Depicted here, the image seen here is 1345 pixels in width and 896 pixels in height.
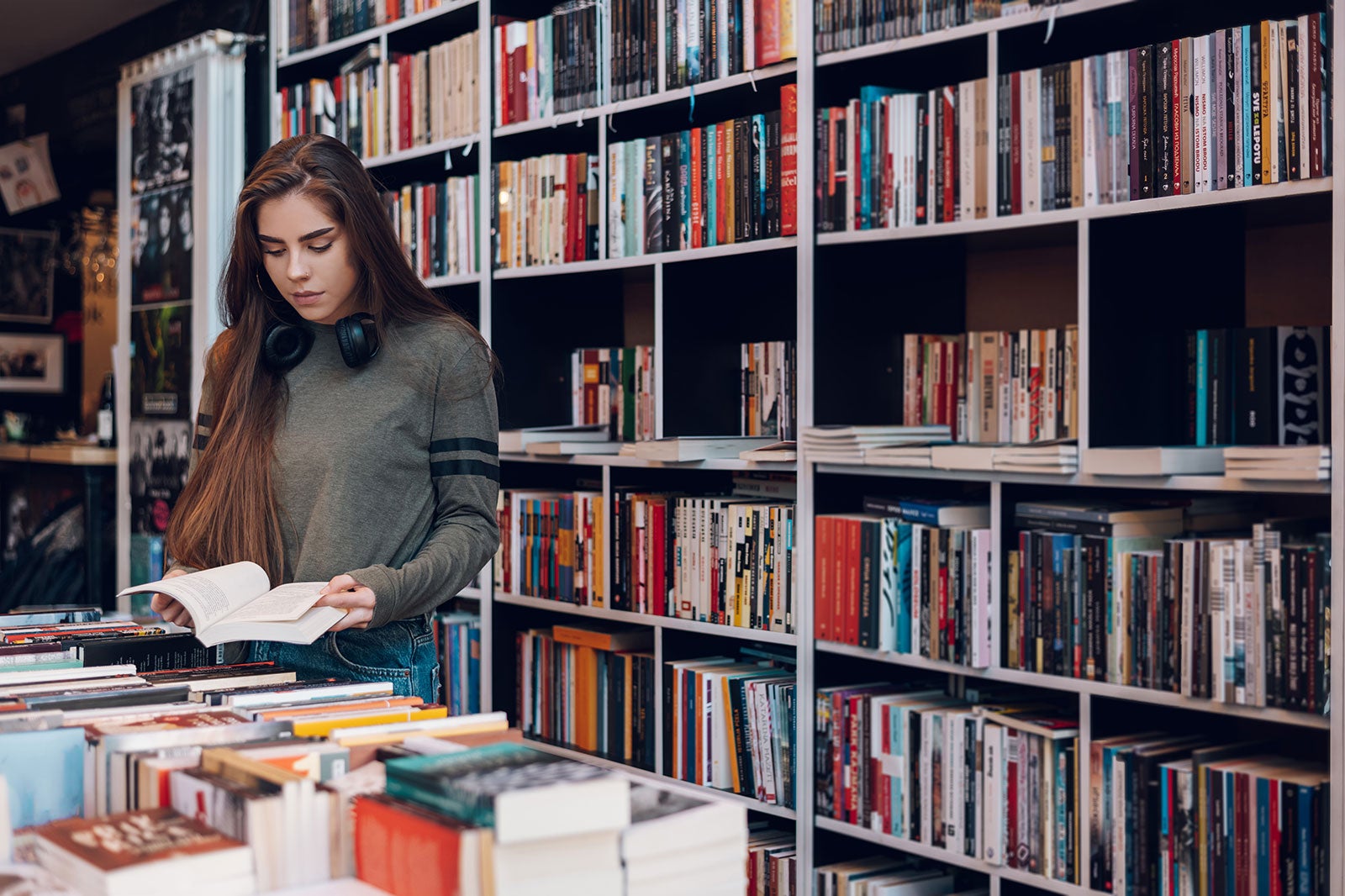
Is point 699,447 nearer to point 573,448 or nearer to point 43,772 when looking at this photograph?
point 573,448

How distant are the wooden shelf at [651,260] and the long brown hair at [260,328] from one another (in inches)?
32.1

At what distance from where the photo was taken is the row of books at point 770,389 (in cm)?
286

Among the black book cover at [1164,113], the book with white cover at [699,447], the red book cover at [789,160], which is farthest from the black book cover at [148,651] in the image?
the black book cover at [1164,113]

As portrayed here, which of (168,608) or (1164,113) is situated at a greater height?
(1164,113)

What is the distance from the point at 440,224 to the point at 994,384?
1649mm

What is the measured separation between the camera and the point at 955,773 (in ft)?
8.00

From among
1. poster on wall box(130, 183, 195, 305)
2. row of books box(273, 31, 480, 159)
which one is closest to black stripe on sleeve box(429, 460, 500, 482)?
row of books box(273, 31, 480, 159)

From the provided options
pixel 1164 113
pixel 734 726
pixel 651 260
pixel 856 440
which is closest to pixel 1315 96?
pixel 1164 113

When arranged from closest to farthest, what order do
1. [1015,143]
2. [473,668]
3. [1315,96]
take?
[1315,96] → [1015,143] → [473,668]

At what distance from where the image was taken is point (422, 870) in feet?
3.52

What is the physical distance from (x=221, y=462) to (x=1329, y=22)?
176 centimetres

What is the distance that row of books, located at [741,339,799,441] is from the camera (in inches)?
113

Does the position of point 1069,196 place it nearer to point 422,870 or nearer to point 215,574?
point 215,574

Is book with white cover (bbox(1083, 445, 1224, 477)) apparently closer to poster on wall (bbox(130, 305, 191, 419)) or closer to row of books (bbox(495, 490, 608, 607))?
row of books (bbox(495, 490, 608, 607))
